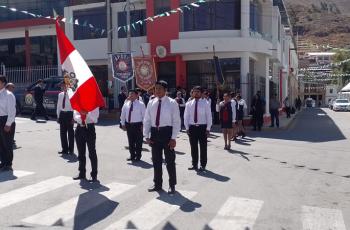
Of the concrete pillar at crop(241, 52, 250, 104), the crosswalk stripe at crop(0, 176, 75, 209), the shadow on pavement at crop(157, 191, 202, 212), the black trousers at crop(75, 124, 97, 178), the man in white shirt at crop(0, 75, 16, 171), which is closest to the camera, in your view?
the shadow on pavement at crop(157, 191, 202, 212)

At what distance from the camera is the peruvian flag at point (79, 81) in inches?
359

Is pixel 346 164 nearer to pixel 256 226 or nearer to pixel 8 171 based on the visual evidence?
pixel 256 226

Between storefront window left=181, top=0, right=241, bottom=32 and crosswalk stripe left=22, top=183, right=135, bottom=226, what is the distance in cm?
1819

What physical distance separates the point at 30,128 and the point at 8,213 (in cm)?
1261

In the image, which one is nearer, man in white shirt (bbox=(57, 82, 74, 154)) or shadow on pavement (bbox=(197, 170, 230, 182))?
shadow on pavement (bbox=(197, 170, 230, 182))

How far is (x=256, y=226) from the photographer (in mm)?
6754

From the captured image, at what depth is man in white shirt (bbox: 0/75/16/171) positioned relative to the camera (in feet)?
34.0

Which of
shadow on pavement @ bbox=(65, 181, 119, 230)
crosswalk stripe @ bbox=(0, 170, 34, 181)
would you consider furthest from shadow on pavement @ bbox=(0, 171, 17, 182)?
shadow on pavement @ bbox=(65, 181, 119, 230)

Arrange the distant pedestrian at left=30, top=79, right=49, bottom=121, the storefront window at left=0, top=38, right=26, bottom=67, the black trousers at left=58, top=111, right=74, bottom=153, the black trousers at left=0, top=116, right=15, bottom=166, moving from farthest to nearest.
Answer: the storefront window at left=0, top=38, right=26, bottom=67 → the distant pedestrian at left=30, top=79, right=49, bottom=121 → the black trousers at left=58, top=111, right=74, bottom=153 → the black trousers at left=0, top=116, right=15, bottom=166

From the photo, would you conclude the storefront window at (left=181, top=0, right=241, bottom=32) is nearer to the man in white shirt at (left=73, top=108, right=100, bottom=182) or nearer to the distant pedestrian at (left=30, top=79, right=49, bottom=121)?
the distant pedestrian at (left=30, top=79, right=49, bottom=121)

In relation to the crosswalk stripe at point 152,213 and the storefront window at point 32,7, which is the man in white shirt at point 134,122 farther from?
the storefront window at point 32,7

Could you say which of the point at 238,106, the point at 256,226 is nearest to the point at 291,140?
the point at 238,106

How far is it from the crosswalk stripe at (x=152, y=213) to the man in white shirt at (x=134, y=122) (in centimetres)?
385

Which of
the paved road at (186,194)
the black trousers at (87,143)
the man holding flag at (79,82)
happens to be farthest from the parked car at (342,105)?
the man holding flag at (79,82)
